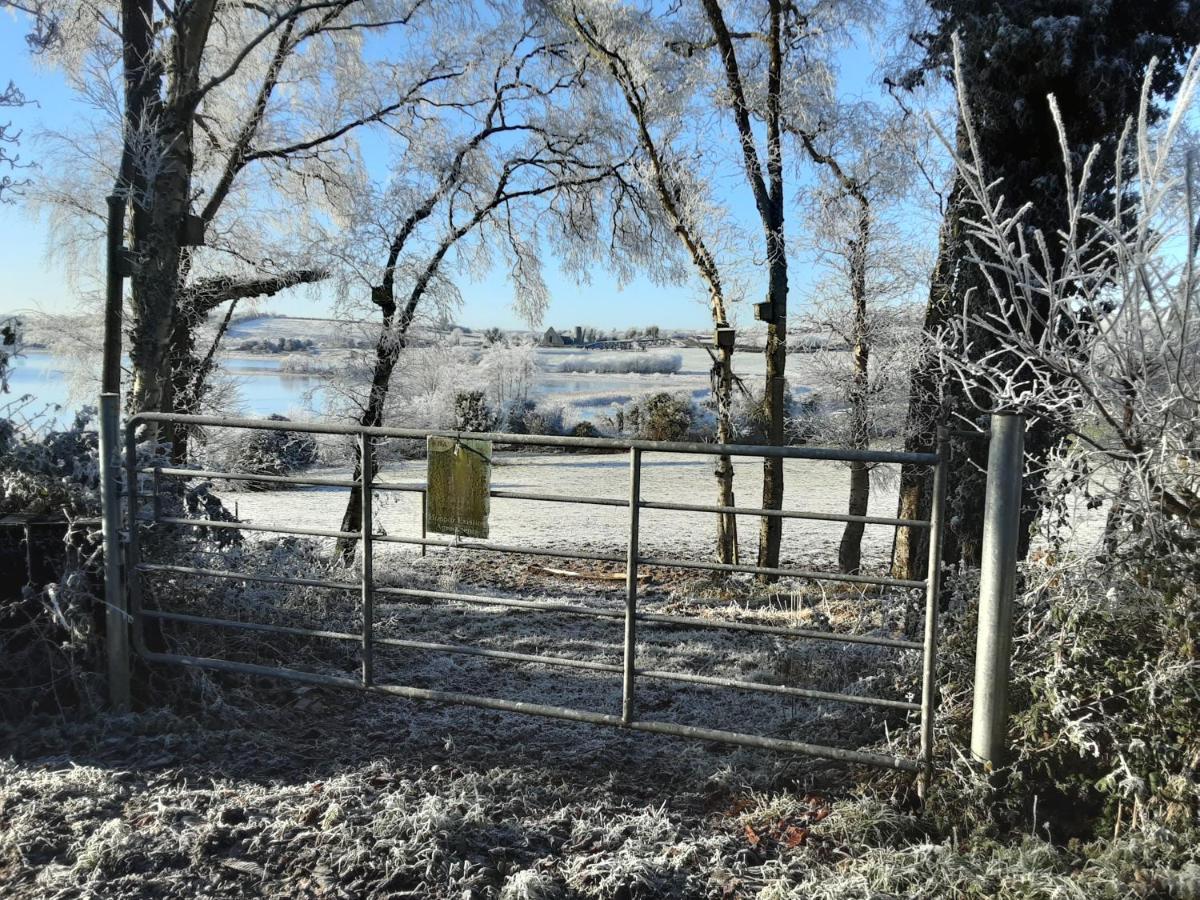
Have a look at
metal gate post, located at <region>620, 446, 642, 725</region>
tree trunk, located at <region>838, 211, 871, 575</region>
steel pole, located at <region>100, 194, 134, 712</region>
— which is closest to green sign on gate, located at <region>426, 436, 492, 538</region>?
metal gate post, located at <region>620, 446, 642, 725</region>

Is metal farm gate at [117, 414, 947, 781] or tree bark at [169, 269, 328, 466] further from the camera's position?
tree bark at [169, 269, 328, 466]

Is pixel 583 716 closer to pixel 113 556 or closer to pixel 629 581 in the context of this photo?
pixel 629 581

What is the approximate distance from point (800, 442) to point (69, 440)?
8.93 metres

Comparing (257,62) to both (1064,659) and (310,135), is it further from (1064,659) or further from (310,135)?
(1064,659)

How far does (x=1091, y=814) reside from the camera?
9.91 feet

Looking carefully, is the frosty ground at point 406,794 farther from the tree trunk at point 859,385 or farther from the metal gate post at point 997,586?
the tree trunk at point 859,385

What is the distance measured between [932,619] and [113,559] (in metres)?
3.58

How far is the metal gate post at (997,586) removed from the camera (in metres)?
3.02

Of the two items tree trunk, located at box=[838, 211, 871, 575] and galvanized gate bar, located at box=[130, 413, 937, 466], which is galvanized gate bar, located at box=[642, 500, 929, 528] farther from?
tree trunk, located at box=[838, 211, 871, 575]

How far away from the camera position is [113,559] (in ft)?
13.8

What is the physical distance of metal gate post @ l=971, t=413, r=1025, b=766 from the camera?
3.02 meters

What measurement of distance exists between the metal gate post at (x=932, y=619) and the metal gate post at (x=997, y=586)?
14 centimetres

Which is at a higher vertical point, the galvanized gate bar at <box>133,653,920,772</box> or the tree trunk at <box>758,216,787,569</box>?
the tree trunk at <box>758,216,787,569</box>

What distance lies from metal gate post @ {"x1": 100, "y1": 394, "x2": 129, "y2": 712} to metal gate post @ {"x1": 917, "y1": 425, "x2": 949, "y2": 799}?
3.48 metres
